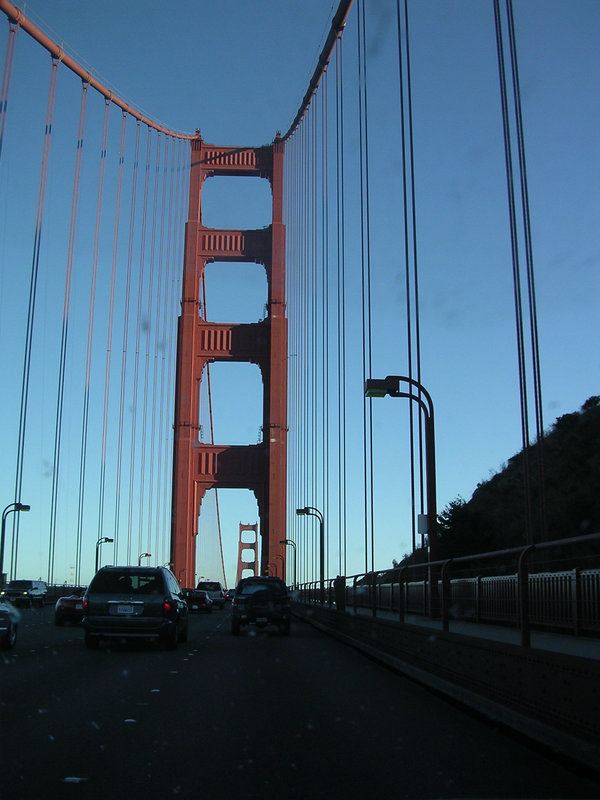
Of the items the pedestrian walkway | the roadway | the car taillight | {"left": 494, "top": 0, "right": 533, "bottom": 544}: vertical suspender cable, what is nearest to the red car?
the car taillight

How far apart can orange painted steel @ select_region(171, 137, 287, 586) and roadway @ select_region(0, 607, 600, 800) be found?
46.5 m

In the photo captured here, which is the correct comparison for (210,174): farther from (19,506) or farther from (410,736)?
(410,736)

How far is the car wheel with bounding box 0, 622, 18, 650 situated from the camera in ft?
45.2

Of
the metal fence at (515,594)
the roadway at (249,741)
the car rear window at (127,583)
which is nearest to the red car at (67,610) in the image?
the car rear window at (127,583)

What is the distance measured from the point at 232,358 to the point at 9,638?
1867 inches

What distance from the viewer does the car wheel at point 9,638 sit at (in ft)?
45.2

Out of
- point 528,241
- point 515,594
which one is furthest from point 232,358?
point 515,594

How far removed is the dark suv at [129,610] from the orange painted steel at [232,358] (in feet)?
133

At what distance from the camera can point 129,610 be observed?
49.8ft

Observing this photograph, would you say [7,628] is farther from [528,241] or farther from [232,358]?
[232,358]

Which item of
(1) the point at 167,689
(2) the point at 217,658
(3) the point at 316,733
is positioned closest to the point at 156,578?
(2) the point at 217,658

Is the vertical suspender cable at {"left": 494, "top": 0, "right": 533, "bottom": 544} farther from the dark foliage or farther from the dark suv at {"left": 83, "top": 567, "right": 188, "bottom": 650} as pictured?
the dark foliage

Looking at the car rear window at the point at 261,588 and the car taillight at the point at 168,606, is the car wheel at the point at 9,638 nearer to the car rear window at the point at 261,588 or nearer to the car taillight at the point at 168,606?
the car taillight at the point at 168,606

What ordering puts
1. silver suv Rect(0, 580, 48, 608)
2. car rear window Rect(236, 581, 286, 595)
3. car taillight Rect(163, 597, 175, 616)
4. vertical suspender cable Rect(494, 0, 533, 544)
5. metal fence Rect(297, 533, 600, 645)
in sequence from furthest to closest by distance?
silver suv Rect(0, 580, 48, 608) < car rear window Rect(236, 581, 286, 595) < vertical suspender cable Rect(494, 0, 533, 544) < car taillight Rect(163, 597, 175, 616) < metal fence Rect(297, 533, 600, 645)
